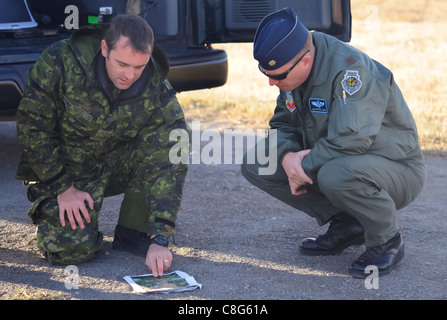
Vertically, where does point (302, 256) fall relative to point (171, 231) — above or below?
below

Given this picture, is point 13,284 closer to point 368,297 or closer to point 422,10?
point 368,297

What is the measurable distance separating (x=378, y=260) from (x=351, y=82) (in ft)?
2.62

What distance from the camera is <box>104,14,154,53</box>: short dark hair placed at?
10.0 feet

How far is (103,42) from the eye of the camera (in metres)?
3.16

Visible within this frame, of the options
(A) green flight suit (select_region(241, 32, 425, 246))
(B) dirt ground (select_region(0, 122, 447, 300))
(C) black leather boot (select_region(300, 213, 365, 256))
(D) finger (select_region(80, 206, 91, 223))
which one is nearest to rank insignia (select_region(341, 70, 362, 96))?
(A) green flight suit (select_region(241, 32, 425, 246))

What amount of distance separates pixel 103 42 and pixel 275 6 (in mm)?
1793

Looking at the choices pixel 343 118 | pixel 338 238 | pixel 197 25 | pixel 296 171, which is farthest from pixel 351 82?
pixel 197 25

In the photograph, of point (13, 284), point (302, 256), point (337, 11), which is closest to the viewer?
point (13, 284)

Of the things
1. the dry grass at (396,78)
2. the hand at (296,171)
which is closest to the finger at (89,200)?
the hand at (296,171)

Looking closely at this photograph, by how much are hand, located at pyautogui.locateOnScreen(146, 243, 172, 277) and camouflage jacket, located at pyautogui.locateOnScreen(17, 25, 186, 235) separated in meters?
0.10

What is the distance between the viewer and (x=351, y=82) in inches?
122

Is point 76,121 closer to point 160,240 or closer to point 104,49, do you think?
point 104,49

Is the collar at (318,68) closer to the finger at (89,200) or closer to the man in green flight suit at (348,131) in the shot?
the man in green flight suit at (348,131)

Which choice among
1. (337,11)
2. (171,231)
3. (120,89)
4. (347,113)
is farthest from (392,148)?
(337,11)
